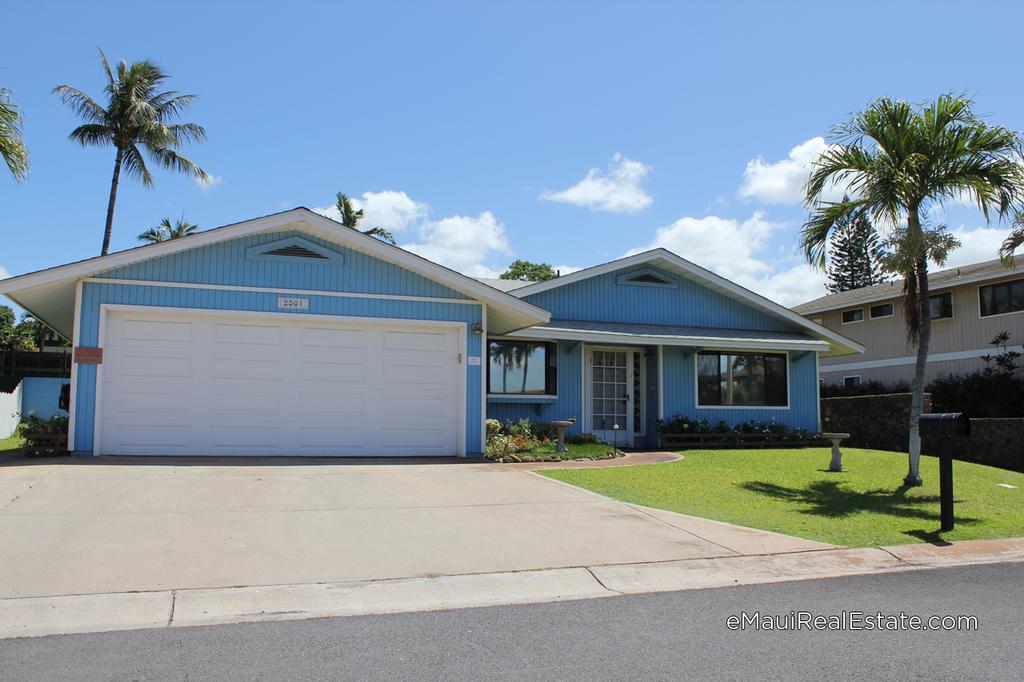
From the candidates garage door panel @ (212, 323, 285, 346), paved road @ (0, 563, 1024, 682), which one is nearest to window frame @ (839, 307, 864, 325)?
garage door panel @ (212, 323, 285, 346)

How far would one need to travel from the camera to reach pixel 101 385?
1173 cm

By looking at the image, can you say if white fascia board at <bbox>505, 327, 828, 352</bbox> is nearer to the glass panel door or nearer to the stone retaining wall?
the glass panel door

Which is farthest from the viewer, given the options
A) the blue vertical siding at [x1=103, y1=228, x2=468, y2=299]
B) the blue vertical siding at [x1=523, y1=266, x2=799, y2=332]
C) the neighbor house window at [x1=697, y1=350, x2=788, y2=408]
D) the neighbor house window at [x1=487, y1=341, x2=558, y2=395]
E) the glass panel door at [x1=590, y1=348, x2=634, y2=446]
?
the neighbor house window at [x1=697, y1=350, x2=788, y2=408]

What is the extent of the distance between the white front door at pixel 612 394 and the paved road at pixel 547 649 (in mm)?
11963

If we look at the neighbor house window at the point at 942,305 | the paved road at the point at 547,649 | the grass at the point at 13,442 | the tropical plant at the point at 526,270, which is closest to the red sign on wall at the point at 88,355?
the grass at the point at 13,442

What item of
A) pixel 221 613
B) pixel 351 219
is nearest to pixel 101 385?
pixel 221 613

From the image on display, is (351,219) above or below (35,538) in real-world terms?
above

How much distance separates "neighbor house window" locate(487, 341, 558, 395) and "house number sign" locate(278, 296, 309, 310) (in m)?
4.84

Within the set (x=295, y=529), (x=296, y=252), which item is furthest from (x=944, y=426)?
(x=296, y=252)

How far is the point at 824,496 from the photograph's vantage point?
1055 cm

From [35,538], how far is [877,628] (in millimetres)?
6641

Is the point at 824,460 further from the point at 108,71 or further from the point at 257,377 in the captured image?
the point at 108,71

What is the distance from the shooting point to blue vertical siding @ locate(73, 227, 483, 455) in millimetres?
11695

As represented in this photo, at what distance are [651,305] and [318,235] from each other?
8.87 m
